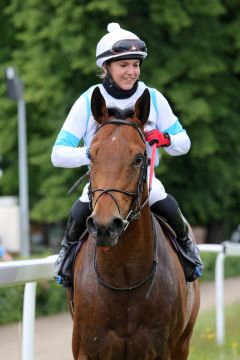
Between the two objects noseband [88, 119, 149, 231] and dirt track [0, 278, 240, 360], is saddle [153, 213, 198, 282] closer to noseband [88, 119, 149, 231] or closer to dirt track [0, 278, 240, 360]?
noseband [88, 119, 149, 231]

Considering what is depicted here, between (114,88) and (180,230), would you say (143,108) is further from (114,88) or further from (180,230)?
(180,230)

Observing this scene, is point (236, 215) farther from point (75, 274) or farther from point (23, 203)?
point (75, 274)

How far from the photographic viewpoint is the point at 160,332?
521 centimetres

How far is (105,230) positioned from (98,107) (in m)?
0.88

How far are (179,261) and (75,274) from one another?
718mm

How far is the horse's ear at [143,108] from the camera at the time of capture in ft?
16.5

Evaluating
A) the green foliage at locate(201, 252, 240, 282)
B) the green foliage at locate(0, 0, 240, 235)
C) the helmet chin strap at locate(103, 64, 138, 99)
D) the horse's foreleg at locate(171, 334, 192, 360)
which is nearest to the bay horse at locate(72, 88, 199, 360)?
the helmet chin strap at locate(103, 64, 138, 99)

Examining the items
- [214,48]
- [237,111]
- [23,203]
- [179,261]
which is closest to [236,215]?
[237,111]

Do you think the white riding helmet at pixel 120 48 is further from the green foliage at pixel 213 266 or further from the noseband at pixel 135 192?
the green foliage at pixel 213 266

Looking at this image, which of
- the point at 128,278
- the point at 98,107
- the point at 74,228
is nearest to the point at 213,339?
the point at 74,228

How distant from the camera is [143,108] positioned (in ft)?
16.6

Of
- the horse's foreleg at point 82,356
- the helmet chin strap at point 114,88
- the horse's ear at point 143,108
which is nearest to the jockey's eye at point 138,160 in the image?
the horse's ear at point 143,108

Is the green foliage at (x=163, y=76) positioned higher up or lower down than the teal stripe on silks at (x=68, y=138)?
lower down

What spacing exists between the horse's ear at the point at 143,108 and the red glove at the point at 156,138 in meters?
0.15
